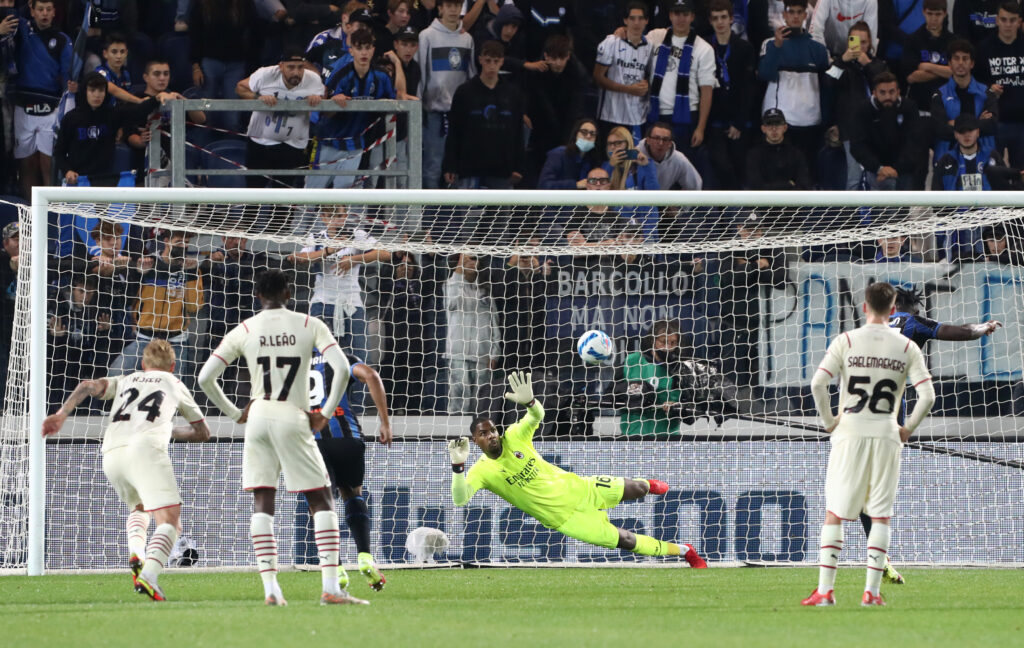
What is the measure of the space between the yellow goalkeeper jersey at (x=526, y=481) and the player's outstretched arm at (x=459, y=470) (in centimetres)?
14

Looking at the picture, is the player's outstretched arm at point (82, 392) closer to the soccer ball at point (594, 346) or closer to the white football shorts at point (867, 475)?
the soccer ball at point (594, 346)

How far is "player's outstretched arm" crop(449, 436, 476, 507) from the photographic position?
9.98m

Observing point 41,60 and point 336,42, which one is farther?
point 41,60

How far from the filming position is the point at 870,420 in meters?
7.57

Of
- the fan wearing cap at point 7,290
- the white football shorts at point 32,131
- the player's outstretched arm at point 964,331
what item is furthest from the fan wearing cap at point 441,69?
the player's outstretched arm at point 964,331

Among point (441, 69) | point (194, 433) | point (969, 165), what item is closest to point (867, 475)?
point (194, 433)

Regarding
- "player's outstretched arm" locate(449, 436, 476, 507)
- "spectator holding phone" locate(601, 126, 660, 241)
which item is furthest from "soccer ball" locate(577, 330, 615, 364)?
"spectator holding phone" locate(601, 126, 660, 241)

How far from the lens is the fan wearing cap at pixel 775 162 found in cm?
1371

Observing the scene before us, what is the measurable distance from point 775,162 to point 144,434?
291 inches

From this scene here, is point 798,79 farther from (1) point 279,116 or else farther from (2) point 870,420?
(2) point 870,420

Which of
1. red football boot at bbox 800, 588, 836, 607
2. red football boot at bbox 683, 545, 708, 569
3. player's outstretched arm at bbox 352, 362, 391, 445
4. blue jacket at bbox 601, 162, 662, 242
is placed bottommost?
red football boot at bbox 683, 545, 708, 569

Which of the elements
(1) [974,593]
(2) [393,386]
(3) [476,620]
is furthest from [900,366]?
(2) [393,386]

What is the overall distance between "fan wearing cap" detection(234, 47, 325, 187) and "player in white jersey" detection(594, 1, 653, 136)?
113 inches

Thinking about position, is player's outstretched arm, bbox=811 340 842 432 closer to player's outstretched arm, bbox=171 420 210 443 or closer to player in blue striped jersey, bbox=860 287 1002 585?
player in blue striped jersey, bbox=860 287 1002 585
